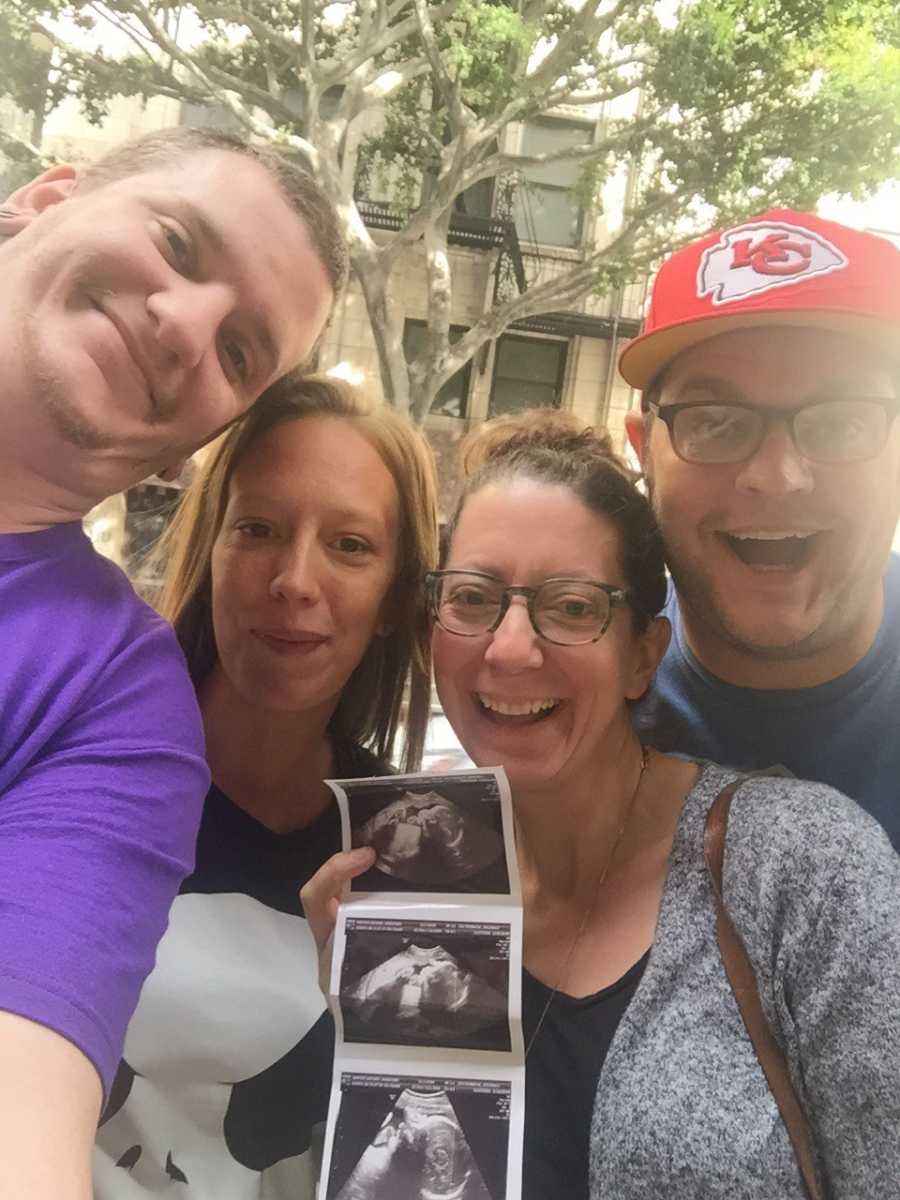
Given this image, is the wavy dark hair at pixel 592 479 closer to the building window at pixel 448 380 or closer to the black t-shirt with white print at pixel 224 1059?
the building window at pixel 448 380

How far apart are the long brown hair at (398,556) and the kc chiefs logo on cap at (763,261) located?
41 cm

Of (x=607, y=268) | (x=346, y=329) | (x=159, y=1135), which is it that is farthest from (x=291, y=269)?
(x=159, y=1135)

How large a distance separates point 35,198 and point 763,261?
0.76 meters

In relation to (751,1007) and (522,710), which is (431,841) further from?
(751,1007)

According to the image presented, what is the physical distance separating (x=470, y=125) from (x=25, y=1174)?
3.92 feet

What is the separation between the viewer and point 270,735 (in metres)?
1.08

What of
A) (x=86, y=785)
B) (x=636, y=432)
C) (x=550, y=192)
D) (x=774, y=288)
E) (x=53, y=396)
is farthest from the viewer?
(x=550, y=192)

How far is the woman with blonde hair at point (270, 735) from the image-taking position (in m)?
0.92

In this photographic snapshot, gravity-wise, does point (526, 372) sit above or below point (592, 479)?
above

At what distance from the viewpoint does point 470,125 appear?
111cm

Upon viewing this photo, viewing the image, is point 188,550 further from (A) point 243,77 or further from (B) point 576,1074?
(B) point 576,1074

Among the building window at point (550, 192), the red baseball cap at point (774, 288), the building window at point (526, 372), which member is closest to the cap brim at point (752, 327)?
the red baseball cap at point (774, 288)

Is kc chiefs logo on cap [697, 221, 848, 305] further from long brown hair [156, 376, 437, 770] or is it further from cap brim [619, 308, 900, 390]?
long brown hair [156, 376, 437, 770]

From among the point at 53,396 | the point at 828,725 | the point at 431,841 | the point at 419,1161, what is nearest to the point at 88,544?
the point at 53,396
